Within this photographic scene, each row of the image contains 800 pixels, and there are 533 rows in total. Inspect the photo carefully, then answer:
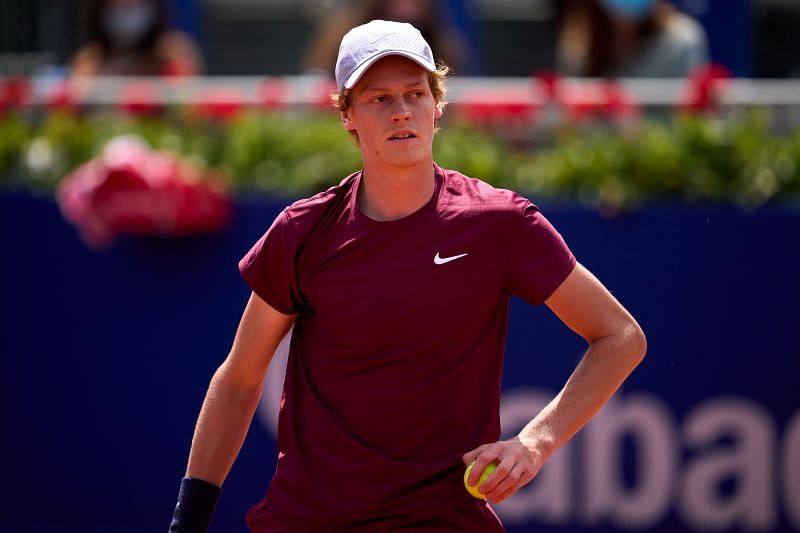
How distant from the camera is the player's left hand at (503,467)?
3.18 metres

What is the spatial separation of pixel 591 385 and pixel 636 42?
17.0ft

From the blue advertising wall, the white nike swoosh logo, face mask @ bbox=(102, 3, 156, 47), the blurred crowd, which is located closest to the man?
the white nike swoosh logo

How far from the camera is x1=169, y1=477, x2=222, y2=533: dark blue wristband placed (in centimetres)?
363

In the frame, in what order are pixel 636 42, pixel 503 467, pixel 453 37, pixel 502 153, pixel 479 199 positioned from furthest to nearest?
pixel 453 37 < pixel 636 42 < pixel 502 153 < pixel 479 199 < pixel 503 467

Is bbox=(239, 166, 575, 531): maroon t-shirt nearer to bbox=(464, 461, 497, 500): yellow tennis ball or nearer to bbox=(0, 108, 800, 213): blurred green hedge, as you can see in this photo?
bbox=(464, 461, 497, 500): yellow tennis ball

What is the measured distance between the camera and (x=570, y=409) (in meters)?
3.38

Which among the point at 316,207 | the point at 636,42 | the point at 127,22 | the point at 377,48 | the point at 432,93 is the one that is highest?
the point at 127,22

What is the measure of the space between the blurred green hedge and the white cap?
3476 millimetres

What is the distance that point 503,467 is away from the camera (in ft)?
10.4

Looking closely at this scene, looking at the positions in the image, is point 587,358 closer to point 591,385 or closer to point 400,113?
point 591,385

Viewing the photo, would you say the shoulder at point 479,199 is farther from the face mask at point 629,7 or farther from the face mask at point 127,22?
the face mask at point 127,22

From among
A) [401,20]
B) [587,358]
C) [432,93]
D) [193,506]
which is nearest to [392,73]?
[432,93]

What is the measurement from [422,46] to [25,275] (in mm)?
4629

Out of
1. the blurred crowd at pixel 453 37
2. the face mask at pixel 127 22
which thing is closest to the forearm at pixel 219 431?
the blurred crowd at pixel 453 37
